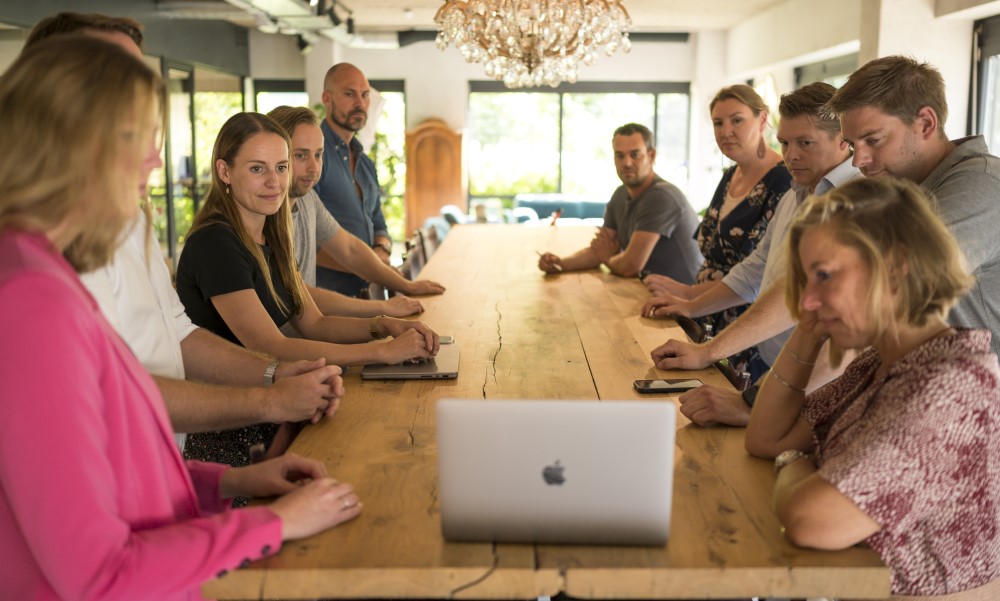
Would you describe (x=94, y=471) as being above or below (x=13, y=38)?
below

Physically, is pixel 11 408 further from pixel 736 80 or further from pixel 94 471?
pixel 736 80

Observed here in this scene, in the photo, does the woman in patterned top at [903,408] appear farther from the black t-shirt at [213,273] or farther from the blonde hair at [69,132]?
the black t-shirt at [213,273]

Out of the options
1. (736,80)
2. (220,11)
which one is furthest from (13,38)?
(736,80)

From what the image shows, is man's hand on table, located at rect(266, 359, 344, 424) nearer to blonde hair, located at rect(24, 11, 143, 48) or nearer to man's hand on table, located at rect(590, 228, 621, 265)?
blonde hair, located at rect(24, 11, 143, 48)

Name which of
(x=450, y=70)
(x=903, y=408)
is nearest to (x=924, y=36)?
(x=903, y=408)

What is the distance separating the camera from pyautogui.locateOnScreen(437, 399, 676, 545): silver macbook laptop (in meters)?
1.28

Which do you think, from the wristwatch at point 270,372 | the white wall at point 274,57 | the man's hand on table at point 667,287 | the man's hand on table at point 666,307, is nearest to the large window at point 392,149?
the white wall at point 274,57

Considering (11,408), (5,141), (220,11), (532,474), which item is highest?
(220,11)

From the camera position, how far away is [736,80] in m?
12.3

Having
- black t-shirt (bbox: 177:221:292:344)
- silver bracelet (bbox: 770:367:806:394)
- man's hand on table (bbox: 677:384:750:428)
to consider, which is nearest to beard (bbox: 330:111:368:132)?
black t-shirt (bbox: 177:221:292:344)

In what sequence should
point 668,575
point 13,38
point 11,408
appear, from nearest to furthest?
point 11,408, point 668,575, point 13,38

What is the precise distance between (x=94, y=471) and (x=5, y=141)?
1.36 ft

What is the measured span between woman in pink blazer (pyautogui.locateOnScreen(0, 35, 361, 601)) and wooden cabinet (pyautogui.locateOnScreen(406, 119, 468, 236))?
1156cm

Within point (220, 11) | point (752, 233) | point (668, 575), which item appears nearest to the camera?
point (668, 575)
